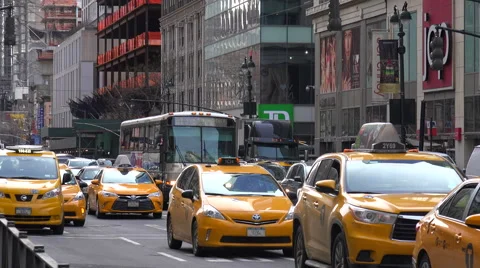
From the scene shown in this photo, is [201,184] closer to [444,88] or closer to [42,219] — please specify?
[42,219]

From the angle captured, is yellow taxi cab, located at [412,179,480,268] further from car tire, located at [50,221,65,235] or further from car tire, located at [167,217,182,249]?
car tire, located at [50,221,65,235]

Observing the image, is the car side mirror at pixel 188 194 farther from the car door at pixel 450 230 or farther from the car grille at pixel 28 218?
the car door at pixel 450 230

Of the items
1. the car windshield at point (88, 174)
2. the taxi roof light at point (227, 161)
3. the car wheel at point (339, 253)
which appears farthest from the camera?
the car windshield at point (88, 174)

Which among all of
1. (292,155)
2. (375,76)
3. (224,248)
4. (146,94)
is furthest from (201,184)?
(146,94)

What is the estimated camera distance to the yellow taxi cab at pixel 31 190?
83.5 ft

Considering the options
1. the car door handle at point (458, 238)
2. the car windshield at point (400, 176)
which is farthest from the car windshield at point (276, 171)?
the car door handle at point (458, 238)

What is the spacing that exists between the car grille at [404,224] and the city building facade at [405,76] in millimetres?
33131

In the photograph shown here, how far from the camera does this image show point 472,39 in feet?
159

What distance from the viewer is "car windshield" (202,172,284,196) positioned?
20.8m

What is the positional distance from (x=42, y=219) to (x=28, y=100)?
173 m

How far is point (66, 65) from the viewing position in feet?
497

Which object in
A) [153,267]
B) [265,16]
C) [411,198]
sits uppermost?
[265,16]

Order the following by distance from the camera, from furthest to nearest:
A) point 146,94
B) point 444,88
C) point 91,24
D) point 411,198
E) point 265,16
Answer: point 91,24 < point 146,94 < point 265,16 < point 444,88 < point 411,198

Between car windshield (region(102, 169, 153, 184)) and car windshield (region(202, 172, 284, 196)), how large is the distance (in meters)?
13.6
